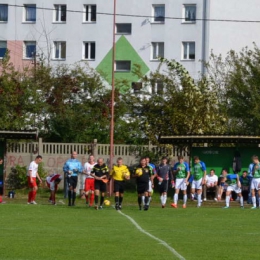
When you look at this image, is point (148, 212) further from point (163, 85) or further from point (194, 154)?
point (163, 85)

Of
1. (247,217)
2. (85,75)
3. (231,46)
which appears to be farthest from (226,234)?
(231,46)

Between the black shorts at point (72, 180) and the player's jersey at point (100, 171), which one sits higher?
the player's jersey at point (100, 171)

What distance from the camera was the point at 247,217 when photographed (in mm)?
27250

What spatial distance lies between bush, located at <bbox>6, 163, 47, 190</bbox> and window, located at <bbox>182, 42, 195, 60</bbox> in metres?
29.5

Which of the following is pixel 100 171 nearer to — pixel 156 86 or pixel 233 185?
pixel 233 185

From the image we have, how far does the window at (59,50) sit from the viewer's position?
73.1 meters

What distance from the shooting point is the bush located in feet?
145

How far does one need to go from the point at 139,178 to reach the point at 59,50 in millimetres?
43331

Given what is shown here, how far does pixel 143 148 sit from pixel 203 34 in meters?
28.3

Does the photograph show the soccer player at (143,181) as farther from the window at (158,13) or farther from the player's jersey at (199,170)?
the window at (158,13)

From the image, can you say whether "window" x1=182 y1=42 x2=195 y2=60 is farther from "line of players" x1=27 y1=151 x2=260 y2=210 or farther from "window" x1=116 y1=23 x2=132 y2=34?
"line of players" x1=27 y1=151 x2=260 y2=210

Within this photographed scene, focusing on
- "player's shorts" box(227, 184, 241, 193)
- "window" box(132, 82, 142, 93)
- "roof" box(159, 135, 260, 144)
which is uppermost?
"window" box(132, 82, 142, 93)

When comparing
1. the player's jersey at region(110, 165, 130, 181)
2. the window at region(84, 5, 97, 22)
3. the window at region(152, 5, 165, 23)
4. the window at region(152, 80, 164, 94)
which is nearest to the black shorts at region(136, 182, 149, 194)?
the player's jersey at region(110, 165, 130, 181)

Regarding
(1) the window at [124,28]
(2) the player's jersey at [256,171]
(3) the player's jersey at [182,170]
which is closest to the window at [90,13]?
(1) the window at [124,28]
